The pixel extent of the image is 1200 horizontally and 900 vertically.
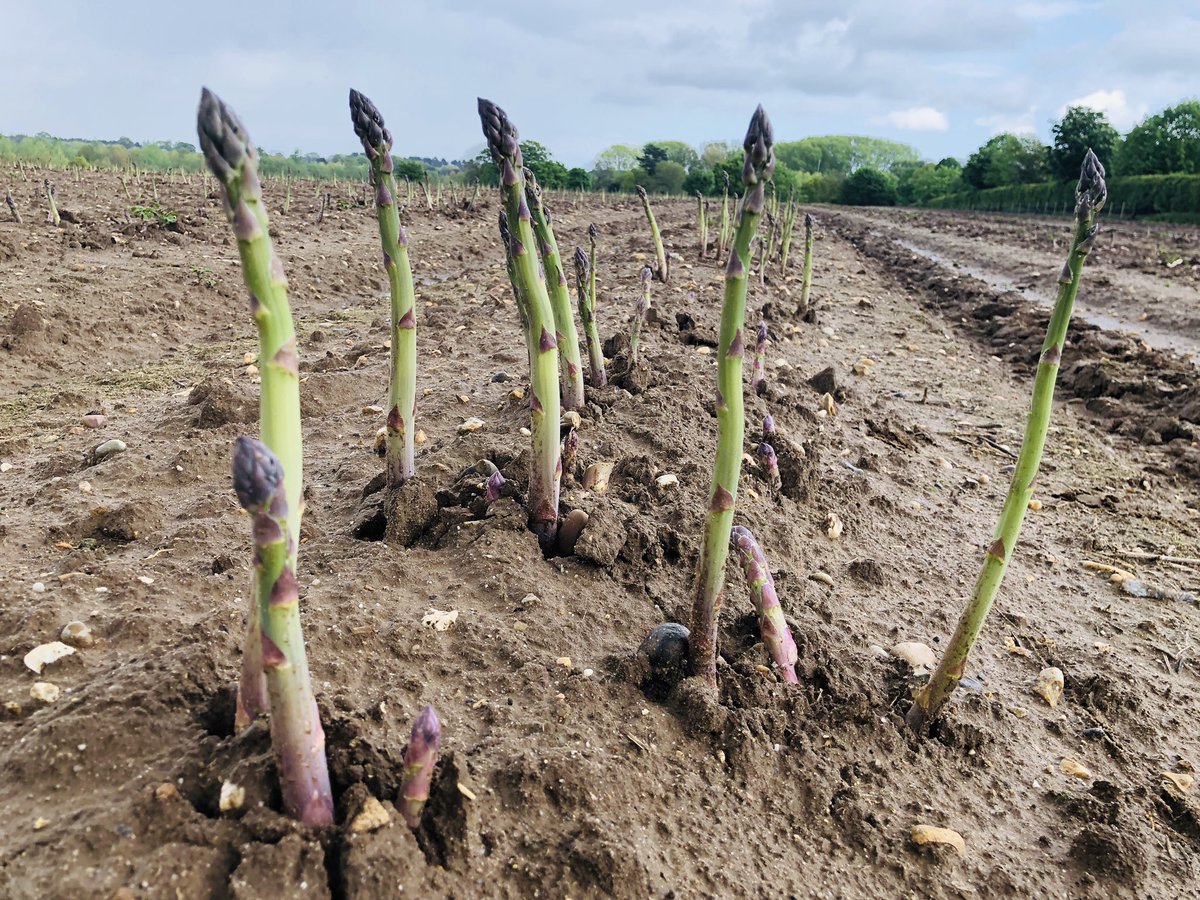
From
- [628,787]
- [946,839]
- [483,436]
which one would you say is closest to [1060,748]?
[946,839]

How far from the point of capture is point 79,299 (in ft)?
32.3

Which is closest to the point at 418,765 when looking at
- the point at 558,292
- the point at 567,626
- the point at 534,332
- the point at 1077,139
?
the point at 567,626

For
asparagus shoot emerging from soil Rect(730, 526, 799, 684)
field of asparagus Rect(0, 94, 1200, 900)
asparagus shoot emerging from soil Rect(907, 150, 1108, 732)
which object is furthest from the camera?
asparagus shoot emerging from soil Rect(730, 526, 799, 684)

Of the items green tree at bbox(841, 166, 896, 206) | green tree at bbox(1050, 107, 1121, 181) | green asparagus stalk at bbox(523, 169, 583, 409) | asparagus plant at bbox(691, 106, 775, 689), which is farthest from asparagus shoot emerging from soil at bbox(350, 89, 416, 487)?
Result: green tree at bbox(841, 166, 896, 206)

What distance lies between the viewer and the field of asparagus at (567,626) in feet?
6.16

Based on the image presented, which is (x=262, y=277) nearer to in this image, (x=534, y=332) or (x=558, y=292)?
(x=534, y=332)

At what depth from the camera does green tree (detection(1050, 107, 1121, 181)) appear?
69938 millimetres

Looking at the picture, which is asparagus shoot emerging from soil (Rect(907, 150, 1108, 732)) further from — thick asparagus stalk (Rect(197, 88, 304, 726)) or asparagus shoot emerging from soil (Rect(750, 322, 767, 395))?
asparagus shoot emerging from soil (Rect(750, 322, 767, 395))

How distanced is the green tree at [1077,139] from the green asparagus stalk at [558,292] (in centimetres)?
7888

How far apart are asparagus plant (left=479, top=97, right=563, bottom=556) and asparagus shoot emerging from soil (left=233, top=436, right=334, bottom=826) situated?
1.79m

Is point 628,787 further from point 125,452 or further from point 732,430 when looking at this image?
point 125,452

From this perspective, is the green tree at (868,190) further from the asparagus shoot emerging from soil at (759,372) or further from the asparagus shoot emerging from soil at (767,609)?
the asparagus shoot emerging from soil at (767,609)

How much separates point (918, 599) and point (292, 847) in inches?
134

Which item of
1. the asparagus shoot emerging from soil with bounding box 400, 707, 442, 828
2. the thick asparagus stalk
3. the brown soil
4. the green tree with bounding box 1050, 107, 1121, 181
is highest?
the green tree with bounding box 1050, 107, 1121, 181
